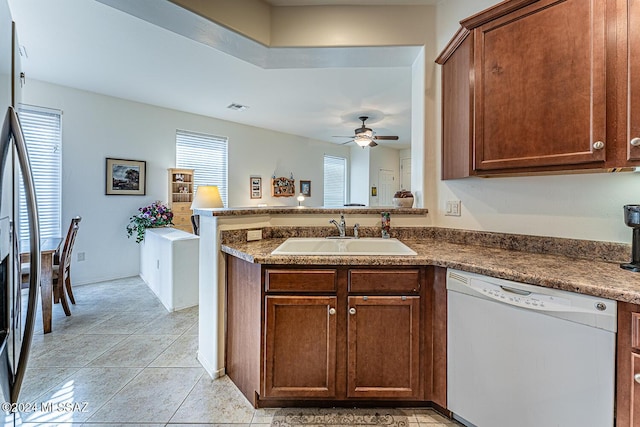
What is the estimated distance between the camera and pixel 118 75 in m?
3.39

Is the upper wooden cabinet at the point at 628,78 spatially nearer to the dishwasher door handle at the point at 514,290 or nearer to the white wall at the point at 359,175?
the dishwasher door handle at the point at 514,290

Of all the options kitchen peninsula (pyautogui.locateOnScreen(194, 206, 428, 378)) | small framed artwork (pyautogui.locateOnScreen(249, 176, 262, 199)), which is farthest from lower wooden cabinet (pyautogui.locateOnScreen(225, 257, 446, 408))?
small framed artwork (pyautogui.locateOnScreen(249, 176, 262, 199))

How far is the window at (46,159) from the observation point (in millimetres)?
3561

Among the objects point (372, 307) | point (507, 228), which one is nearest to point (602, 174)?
point (507, 228)

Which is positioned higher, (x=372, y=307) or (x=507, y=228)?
(x=507, y=228)

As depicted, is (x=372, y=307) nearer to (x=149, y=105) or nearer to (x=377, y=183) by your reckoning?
(x=149, y=105)

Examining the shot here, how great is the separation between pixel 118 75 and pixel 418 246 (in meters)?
3.88

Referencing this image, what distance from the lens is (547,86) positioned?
1.36 m

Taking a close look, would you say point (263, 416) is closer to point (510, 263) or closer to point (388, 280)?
point (388, 280)

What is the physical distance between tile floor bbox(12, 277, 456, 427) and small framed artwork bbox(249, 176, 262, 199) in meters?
3.25

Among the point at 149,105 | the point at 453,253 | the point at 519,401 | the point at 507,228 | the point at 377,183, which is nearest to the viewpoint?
the point at 519,401

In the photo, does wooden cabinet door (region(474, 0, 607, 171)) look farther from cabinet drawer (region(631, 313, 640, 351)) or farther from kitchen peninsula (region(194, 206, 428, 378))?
kitchen peninsula (region(194, 206, 428, 378))

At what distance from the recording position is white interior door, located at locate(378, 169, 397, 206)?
24.8 ft

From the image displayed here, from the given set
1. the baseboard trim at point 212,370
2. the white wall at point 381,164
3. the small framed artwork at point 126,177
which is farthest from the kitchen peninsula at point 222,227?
the white wall at point 381,164
